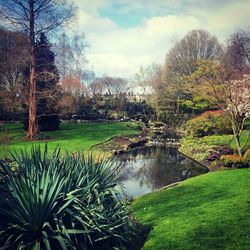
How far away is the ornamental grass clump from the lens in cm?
499

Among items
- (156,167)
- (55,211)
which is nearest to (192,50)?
(156,167)

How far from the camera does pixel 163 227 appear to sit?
24.6 feet

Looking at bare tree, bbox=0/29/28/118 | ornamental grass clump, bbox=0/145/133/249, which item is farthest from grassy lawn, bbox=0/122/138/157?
ornamental grass clump, bbox=0/145/133/249

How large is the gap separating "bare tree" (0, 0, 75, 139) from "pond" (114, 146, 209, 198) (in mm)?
8590

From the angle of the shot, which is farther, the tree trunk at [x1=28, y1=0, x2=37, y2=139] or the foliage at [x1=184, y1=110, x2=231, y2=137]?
the foliage at [x1=184, y1=110, x2=231, y2=137]

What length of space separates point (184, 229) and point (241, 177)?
21.1ft

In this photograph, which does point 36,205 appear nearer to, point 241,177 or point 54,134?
point 241,177

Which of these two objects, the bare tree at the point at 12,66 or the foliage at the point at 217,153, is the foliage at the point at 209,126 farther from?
the bare tree at the point at 12,66

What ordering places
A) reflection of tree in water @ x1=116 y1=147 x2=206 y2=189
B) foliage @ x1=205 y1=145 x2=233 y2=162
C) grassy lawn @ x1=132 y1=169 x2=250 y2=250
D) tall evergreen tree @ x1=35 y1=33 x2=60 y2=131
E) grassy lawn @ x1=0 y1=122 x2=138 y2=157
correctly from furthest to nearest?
tall evergreen tree @ x1=35 y1=33 x2=60 y2=131 < grassy lawn @ x1=0 y1=122 x2=138 y2=157 < foliage @ x1=205 y1=145 x2=233 y2=162 < reflection of tree in water @ x1=116 y1=147 x2=206 y2=189 < grassy lawn @ x1=132 y1=169 x2=250 y2=250

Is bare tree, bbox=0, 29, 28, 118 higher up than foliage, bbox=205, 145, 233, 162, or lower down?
higher up

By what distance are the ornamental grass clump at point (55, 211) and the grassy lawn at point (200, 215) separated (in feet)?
4.42

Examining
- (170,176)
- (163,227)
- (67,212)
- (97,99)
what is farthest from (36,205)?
(97,99)

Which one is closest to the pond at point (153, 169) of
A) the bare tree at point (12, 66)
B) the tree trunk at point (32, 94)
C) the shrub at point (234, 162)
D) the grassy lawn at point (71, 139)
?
the shrub at point (234, 162)

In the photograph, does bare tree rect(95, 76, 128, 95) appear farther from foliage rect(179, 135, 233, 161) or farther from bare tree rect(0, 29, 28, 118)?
foliage rect(179, 135, 233, 161)
